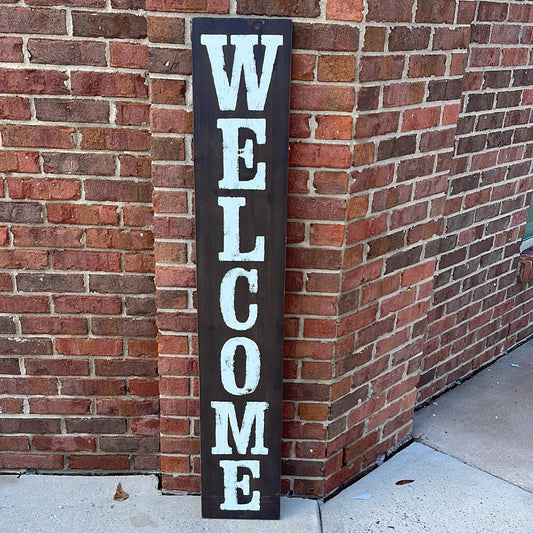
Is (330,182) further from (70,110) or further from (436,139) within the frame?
(70,110)

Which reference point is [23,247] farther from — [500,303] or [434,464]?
[500,303]

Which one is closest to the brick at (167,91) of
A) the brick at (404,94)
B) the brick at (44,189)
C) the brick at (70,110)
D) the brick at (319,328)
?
the brick at (70,110)

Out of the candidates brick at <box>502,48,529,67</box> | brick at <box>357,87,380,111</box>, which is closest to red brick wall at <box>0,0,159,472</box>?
brick at <box>357,87,380,111</box>

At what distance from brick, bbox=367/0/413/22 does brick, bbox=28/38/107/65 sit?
921mm

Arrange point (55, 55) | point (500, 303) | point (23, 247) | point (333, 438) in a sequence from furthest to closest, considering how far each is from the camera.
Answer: point (500, 303) < point (333, 438) < point (23, 247) < point (55, 55)

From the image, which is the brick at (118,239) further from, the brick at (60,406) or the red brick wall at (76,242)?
the brick at (60,406)

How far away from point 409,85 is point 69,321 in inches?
63.1

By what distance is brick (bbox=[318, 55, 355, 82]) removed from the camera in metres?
1.84

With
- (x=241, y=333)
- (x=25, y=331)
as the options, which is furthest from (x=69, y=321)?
(x=241, y=333)

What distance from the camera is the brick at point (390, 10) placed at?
1.83 m

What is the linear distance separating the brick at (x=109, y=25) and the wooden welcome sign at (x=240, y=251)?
12.0 inches

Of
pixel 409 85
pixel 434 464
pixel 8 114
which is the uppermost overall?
pixel 409 85

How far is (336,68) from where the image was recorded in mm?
1851

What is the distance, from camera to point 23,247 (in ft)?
7.23
